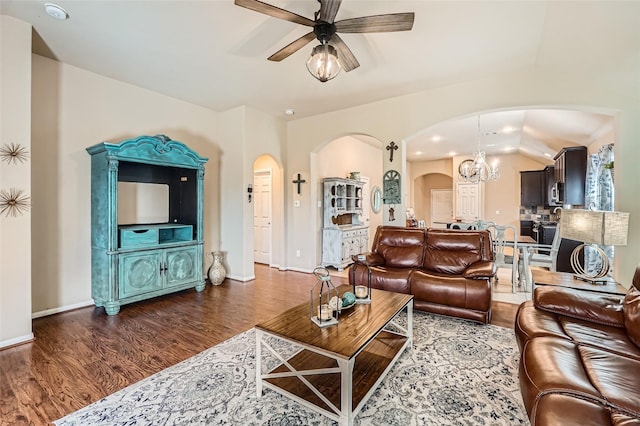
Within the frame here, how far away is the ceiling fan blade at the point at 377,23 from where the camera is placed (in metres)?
2.10

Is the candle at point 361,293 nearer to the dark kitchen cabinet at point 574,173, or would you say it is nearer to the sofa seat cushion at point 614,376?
the sofa seat cushion at point 614,376

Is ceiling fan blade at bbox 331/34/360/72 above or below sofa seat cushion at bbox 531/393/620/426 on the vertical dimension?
above

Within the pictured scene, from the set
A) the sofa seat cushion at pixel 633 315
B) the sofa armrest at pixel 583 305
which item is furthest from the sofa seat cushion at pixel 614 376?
the sofa armrest at pixel 583 305

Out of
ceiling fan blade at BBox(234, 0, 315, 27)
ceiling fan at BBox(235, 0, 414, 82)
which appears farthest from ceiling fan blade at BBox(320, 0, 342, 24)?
ceiling fan blade at BBox(234, 0, 315, 27)

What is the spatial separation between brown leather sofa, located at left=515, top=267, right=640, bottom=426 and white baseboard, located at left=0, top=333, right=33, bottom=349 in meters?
4.00

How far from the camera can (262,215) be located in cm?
654

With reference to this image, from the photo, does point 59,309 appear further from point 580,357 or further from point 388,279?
point 580,357

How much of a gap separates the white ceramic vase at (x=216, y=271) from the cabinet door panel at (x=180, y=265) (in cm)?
48

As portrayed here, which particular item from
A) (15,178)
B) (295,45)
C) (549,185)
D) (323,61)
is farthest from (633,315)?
(549,185)

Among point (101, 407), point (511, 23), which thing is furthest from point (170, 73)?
point (511, 23)

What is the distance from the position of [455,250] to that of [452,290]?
0.77 m

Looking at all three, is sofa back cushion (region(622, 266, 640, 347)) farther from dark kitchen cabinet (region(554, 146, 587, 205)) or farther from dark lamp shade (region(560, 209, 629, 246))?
dark kitchen cabinet (region(554, 146, 587, 205))

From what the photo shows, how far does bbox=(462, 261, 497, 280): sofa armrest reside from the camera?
3139mm

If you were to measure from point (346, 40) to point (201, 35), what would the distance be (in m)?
1.48
